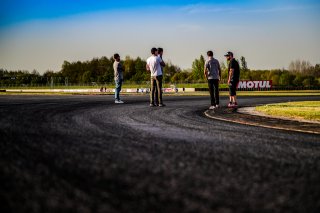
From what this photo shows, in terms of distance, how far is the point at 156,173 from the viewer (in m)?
3.10

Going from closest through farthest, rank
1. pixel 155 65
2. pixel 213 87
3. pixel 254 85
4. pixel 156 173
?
pixel 156 173, pixel 213 87, pixel 155 65, pixel 254 85

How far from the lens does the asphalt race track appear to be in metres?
2.33

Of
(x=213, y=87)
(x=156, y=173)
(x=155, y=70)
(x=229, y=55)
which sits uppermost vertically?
(x=229, y=55)

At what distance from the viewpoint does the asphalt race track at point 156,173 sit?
7.65 feet

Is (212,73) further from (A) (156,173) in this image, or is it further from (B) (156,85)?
(A) (156,173)

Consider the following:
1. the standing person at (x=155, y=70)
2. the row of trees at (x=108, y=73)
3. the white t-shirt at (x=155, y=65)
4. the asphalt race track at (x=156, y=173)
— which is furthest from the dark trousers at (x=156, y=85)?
the row of trees at (x=108, y=73)

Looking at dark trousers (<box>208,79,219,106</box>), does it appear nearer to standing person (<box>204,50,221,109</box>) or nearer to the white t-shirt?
standing person (<box>204,50,221,109</box>)

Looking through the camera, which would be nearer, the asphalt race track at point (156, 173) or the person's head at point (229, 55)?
the asphalt race track at point (156, 173)

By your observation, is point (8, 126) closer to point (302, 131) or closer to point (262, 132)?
point (262, 132)

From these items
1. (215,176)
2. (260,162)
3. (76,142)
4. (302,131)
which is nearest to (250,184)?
(215,176)

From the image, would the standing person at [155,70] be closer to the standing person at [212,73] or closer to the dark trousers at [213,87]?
the standing person at [212,73]

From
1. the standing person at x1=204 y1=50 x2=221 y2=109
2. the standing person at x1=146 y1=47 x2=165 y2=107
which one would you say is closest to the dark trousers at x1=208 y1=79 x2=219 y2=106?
the standing person at x1=204 y1=50 x2=221 y2=109

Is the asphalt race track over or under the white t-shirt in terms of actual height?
under

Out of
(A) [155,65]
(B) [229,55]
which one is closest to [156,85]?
(A) [155,65]
